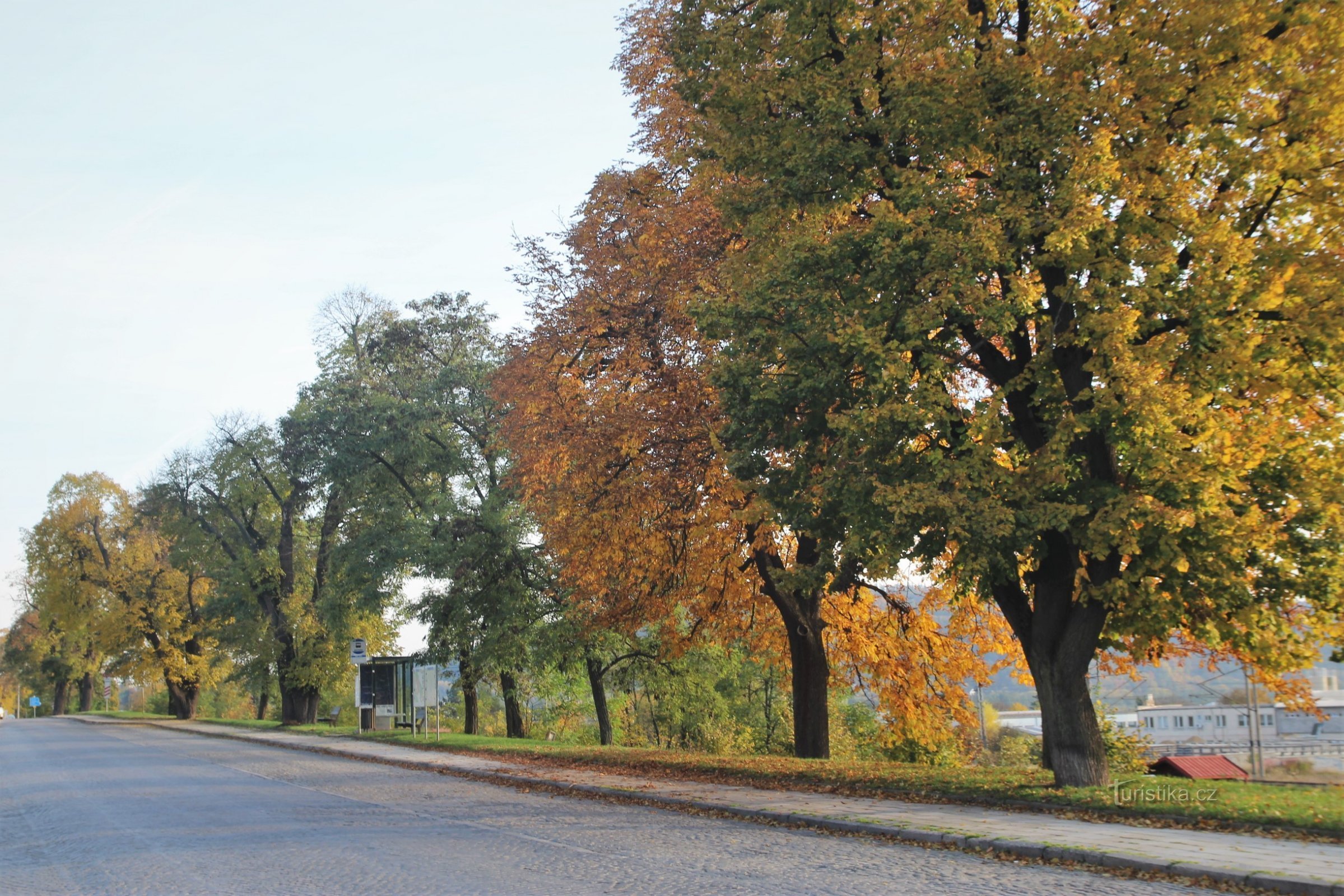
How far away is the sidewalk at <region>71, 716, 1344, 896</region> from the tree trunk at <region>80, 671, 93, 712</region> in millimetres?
86386

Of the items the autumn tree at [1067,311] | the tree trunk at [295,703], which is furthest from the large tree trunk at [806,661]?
the tree trunk at [295,703]

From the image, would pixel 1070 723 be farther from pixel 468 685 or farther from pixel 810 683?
pixel 468 685

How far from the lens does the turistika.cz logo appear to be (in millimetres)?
12633

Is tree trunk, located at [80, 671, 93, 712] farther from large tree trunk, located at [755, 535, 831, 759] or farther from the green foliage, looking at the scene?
the green foliage

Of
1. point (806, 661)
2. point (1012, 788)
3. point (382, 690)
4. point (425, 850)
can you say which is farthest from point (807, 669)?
point (382, 690)

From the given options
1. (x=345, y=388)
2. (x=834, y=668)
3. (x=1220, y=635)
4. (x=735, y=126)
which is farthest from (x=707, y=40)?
(x=345, y=388)

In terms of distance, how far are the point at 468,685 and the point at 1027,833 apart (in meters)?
26.1

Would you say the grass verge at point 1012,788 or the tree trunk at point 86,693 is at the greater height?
the grass verge at point 1012,788

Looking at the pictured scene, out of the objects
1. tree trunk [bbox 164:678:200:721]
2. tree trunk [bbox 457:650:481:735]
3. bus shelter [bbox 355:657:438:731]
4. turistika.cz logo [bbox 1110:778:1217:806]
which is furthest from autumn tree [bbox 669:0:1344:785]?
tree trunk [bbox 164:678:200:721]

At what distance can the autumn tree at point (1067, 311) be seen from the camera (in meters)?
12.5

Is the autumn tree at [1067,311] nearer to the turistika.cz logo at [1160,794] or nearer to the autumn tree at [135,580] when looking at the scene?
the turistika.cz logo at [1160,794]

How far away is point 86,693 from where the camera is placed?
93.6 meters

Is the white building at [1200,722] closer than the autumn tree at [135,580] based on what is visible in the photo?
Yes

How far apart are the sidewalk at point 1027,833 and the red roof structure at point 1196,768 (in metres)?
7.20
